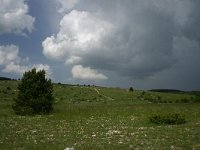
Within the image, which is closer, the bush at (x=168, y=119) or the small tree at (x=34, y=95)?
the bush at (x=168, y=119)

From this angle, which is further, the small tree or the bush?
the small tree

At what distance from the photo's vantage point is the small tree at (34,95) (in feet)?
206

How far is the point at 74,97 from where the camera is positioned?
113m

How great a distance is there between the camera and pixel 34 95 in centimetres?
6469

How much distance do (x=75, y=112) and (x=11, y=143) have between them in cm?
3362

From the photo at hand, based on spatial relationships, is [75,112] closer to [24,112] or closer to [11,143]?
[24,112]

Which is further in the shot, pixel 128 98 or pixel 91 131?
pixel 128 98

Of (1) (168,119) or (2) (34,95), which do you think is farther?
(2) (34,95)

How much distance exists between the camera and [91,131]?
117ft

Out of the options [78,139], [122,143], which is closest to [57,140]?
[78,139]

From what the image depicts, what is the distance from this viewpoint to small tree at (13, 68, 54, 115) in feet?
206

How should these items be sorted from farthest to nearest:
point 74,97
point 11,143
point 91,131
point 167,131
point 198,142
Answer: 1. point 74,97
2. point 91,131
3. point 167,131
4. point 11,143
5. point 198,142

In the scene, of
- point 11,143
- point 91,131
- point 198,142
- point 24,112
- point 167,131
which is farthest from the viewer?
point 24,112

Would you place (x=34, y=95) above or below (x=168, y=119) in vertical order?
above
